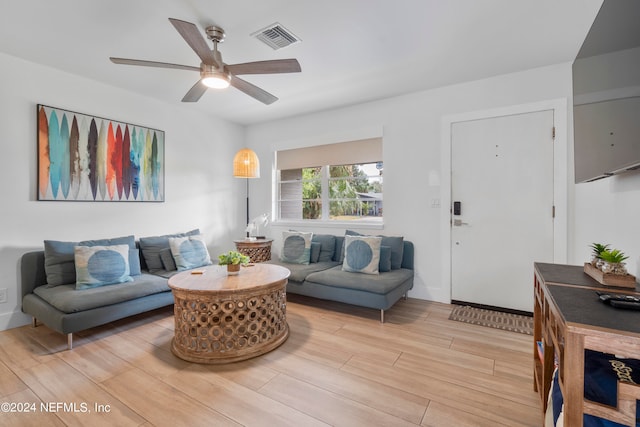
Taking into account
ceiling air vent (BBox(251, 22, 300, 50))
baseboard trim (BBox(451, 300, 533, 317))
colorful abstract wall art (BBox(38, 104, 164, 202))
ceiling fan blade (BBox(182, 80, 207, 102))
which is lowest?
baseboard trim (BBox(451, 300, 533, 317))

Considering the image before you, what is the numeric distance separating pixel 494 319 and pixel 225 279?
2.72m

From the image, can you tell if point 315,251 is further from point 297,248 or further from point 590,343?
point 590,343

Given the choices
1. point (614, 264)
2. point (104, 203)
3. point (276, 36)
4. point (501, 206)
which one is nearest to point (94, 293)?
point (104, 203)

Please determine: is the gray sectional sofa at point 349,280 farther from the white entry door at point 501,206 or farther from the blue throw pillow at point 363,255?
the white entry door at point 501,206

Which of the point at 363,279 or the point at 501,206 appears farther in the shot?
the point at 501,206

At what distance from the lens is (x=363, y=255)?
10.8 feet

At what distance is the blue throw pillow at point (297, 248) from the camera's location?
12.6 ft

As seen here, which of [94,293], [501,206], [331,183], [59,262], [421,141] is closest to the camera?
[94,293]

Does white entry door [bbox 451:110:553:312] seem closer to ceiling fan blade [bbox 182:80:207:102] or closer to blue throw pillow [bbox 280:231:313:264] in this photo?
blue throw pillow [bbox 280:231:313:264]

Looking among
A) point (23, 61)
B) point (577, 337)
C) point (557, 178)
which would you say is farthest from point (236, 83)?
point (557, 178)

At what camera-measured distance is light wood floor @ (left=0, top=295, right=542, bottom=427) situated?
1.61 meters

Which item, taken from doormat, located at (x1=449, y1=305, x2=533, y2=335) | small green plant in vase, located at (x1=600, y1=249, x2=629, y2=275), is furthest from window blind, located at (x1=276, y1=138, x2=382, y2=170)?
small green plant in vase, located at (x1=600, y1=249, x2=629, y2=275)

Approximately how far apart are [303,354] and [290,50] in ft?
8.76

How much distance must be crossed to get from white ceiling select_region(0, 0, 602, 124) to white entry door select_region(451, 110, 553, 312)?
0.66 metres
